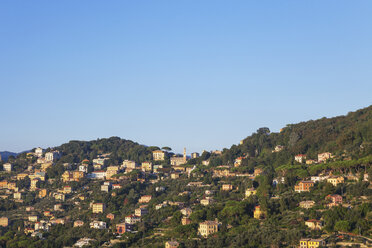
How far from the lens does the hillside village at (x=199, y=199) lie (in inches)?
2041

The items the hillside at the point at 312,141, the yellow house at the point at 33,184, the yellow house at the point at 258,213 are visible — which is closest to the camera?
the yellow house at the point at 258,213

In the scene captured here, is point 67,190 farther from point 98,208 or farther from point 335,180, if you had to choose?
point 335,180

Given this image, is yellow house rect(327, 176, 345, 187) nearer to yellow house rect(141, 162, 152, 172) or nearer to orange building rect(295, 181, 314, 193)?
orange building rect(295, 181, 314, 193)

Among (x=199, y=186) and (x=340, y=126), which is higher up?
→ (x=340, y=126)

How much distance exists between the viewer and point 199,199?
71562 millimetres

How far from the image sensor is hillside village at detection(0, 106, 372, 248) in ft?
170

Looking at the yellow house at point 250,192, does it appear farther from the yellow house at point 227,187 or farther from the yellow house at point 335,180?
the yellow house at point 335,180

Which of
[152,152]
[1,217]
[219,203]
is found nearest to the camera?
[219,203]

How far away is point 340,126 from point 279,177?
1805 cm

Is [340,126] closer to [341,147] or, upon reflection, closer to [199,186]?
[341,147]

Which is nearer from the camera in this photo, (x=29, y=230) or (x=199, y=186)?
(x=29, y=230)

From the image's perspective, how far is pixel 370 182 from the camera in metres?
59.1

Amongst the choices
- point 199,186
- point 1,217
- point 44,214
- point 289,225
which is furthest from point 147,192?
point 289,225

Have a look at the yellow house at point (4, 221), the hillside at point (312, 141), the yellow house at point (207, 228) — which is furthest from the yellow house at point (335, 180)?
the yellow house at point (4, 221)
